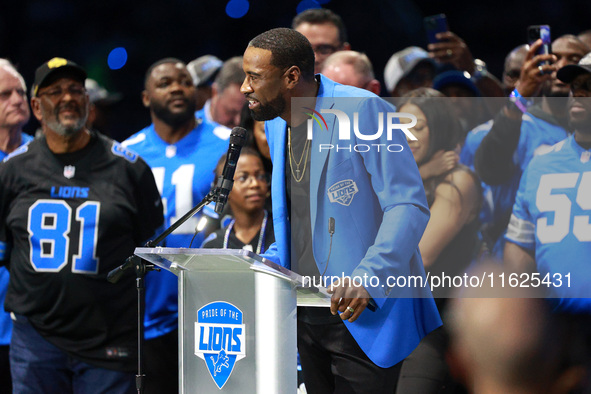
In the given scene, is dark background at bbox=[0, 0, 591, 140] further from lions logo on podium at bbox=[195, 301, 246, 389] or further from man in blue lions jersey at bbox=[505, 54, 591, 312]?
lions logo on podium at bbox=[195, 301, 246, 389]

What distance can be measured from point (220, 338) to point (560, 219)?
5.44 ft

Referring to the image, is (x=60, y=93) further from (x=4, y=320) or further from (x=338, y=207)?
(x=338, y=207)

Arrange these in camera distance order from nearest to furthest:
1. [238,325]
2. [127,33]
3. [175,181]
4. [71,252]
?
[238,325] < [71,252] < [175,181] < [127,33]

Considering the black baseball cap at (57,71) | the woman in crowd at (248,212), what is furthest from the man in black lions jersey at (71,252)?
the woman in crowd at (248,212)

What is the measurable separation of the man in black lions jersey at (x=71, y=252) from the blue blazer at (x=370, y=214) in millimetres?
1053

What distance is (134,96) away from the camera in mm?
7707

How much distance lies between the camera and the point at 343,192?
3016 millimetres

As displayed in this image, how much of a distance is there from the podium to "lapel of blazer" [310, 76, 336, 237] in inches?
17.7

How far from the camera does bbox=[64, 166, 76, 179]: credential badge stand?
3.94 meters

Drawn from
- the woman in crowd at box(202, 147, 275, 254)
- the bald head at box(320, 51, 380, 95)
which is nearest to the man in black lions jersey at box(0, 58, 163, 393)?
the woman in crowd at box(202, 147, 275, 254)

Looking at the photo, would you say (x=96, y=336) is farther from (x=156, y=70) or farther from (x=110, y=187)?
(x=156, y=70)

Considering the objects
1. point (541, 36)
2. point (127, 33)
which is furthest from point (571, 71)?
point (127, 33)

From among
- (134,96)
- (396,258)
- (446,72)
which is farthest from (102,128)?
(396,258)

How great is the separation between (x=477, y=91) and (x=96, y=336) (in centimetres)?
236
